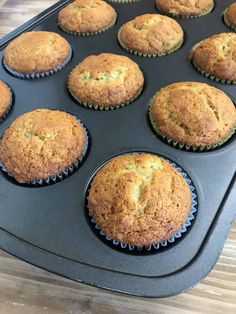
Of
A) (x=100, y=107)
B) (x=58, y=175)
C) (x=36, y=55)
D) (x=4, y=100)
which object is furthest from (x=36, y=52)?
(x=58, y=175)

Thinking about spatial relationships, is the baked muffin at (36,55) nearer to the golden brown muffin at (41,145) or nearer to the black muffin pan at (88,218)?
the black muffin pan at (88,218)

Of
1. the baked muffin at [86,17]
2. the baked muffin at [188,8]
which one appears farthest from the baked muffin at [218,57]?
the baked muffin at [86,17]

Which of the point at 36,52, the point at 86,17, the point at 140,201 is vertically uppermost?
the point at 86,17

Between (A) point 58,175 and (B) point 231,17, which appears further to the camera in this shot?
(B) point 231,17

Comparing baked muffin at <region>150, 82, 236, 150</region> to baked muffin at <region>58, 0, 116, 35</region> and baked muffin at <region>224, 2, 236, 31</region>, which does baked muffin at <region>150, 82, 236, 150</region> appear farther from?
baked muffin at <region>58, 0, 116, 35</region>

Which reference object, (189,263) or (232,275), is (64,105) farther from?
(232,275)

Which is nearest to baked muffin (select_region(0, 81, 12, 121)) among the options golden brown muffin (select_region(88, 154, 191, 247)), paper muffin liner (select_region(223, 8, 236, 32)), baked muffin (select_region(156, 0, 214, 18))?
golden brown muffin (select_region(88, 154, 191, 247))

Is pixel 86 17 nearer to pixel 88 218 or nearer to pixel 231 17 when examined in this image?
pixel 231 17

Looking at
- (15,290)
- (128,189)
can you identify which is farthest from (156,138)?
(15,290)
